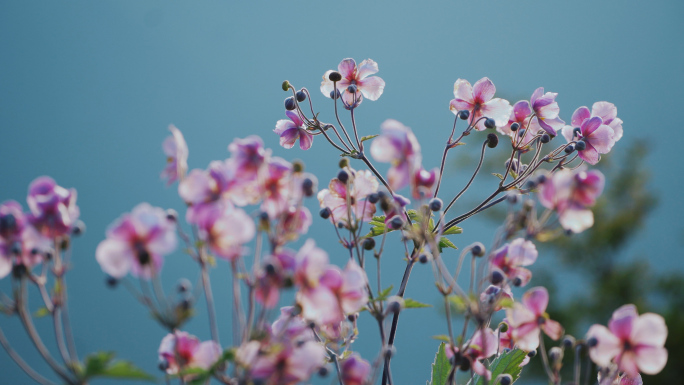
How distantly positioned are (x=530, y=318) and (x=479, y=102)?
0.42 meters

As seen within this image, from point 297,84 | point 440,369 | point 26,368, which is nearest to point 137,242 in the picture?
point 26,368

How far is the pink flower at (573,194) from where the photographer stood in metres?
0.49

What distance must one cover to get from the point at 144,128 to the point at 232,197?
1046 centimetres

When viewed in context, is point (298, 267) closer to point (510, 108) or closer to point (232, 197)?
point (232, 197)

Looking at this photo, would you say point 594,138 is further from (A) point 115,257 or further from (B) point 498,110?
(A) point 115,257

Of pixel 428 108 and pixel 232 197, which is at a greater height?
pixel 428 108

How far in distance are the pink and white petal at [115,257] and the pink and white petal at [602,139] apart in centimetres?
71

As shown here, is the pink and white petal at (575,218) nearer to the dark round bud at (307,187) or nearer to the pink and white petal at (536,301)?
the pink and white petal at (536,301)

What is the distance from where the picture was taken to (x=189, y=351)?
53 centimetres

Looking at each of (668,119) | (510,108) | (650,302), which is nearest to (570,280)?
(668,119)

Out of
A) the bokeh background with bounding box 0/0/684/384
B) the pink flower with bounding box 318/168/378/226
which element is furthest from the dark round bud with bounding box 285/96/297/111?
the bokeh background with bounding box 0/0/684/384

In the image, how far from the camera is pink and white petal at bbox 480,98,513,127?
2.75 feet

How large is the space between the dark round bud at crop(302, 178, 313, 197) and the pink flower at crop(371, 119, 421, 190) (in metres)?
0.06

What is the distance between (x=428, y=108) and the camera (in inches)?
494
